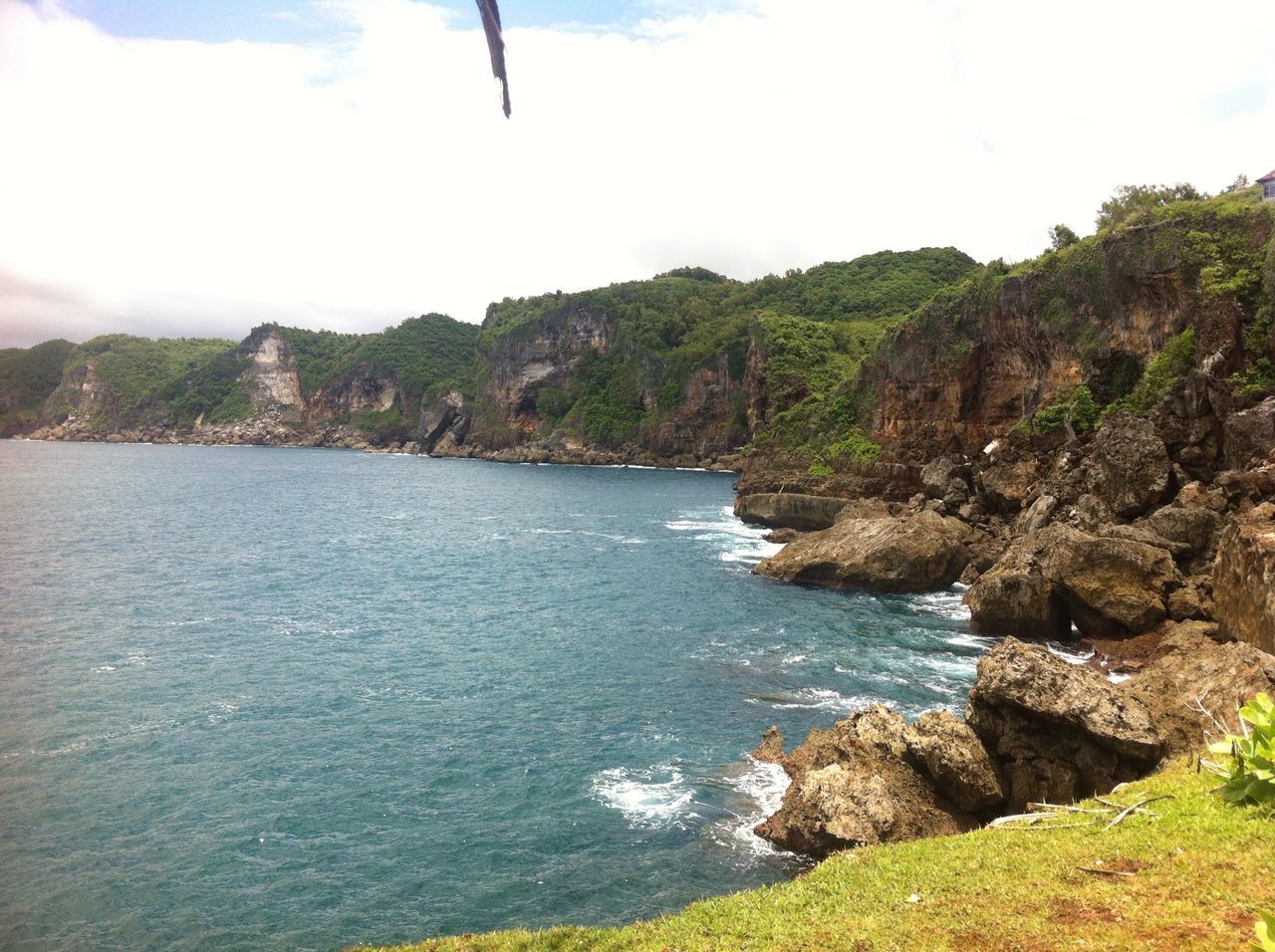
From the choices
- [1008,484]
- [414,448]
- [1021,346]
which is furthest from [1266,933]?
[414,448]

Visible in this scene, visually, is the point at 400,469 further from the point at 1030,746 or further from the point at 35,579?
the point at 1030,746

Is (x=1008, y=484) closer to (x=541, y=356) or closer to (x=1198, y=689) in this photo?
(x=1198, y=689)

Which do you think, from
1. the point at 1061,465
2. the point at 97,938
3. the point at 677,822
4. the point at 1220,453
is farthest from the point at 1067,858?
the point at 1061,465

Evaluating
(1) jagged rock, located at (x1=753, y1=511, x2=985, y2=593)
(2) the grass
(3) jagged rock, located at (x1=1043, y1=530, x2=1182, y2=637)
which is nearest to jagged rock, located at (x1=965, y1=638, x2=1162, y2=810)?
(2) the grass

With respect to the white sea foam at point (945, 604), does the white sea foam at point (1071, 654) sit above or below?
above

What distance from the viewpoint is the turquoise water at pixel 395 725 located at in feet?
48.2

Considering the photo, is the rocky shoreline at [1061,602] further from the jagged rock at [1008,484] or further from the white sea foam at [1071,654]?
the white sea foam at [1071,654]

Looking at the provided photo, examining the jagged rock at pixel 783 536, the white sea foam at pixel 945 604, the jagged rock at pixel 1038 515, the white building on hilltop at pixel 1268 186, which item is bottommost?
the white sea foam at pixel 945 604

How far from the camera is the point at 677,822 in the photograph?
1694 cm

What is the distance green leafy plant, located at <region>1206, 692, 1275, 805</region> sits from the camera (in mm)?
9555

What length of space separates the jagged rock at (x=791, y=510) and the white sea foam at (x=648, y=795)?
40884 millimetres

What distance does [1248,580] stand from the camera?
22594 mm

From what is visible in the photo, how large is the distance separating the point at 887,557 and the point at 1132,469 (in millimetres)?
11398

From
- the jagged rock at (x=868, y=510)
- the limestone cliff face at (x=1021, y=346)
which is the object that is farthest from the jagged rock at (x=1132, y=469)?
the jagged rock at (x=868, y=510)
